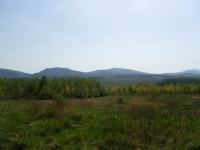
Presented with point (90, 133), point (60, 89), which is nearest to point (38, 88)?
point (60, 89)

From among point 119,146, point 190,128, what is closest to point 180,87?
point 190,128

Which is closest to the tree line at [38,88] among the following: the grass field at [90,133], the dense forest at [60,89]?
the dense forest at [60,89]

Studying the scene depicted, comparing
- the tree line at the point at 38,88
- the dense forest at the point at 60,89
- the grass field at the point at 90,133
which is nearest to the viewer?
the grass field at the point at 90,133

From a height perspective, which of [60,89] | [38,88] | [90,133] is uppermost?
[60,89]

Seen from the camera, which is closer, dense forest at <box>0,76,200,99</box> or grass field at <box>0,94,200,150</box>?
grass field at <box>0,94,200,150</box>

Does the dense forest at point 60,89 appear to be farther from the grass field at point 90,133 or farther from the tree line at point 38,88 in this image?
the grass field at point 90,133

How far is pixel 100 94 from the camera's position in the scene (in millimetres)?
57562

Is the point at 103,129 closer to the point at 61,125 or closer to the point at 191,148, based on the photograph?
the point at 61,125

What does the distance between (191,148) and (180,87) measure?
178 ft

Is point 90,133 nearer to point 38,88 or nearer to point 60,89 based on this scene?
point 60,89

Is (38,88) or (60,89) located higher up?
(60,89)

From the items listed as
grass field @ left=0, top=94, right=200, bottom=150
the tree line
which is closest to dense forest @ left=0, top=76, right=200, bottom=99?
the tree line

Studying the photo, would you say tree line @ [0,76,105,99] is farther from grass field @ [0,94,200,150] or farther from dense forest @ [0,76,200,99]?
grass field @ [0,94,200,150]

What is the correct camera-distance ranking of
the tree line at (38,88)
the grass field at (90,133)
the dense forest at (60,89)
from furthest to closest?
the dense forest at (60,89) → the tree line at (38,88) → the grass field at (90,133)
